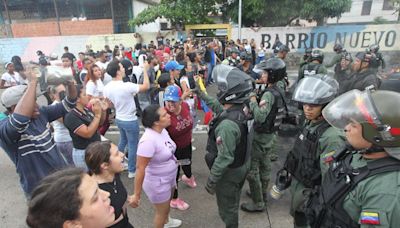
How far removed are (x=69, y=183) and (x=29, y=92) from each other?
1309 millimetres

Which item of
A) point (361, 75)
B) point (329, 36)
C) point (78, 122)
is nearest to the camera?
point (78, 122)

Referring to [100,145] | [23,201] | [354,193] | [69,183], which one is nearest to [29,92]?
[100,145]

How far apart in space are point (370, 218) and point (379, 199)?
109mm

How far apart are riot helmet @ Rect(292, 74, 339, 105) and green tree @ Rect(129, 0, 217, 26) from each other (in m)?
14.2

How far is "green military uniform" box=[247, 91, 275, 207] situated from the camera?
10.8 ft

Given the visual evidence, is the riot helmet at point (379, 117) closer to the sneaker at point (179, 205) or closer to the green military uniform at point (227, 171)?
the green military uniform at point (227, 171)

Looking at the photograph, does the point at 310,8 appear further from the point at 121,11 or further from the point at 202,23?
the point at 121,11

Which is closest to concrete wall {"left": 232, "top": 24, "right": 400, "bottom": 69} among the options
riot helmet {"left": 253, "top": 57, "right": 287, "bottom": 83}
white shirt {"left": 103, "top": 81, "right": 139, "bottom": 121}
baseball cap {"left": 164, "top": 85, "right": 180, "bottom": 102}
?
riot helmet {"left": 253, "top": 57, "right": 287, "bottom": 83}

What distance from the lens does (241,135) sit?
267 centimetres

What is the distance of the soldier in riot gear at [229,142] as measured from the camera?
102 inches

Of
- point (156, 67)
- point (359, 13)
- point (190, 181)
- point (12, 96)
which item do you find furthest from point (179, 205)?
point (359, 13)

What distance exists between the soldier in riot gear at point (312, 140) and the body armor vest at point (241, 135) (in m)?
0.48

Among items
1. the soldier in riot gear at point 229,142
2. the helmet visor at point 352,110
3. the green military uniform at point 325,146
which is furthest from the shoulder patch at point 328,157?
the soldier in riot gear at point 229,142

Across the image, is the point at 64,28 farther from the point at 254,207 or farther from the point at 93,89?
the point at 254,207
